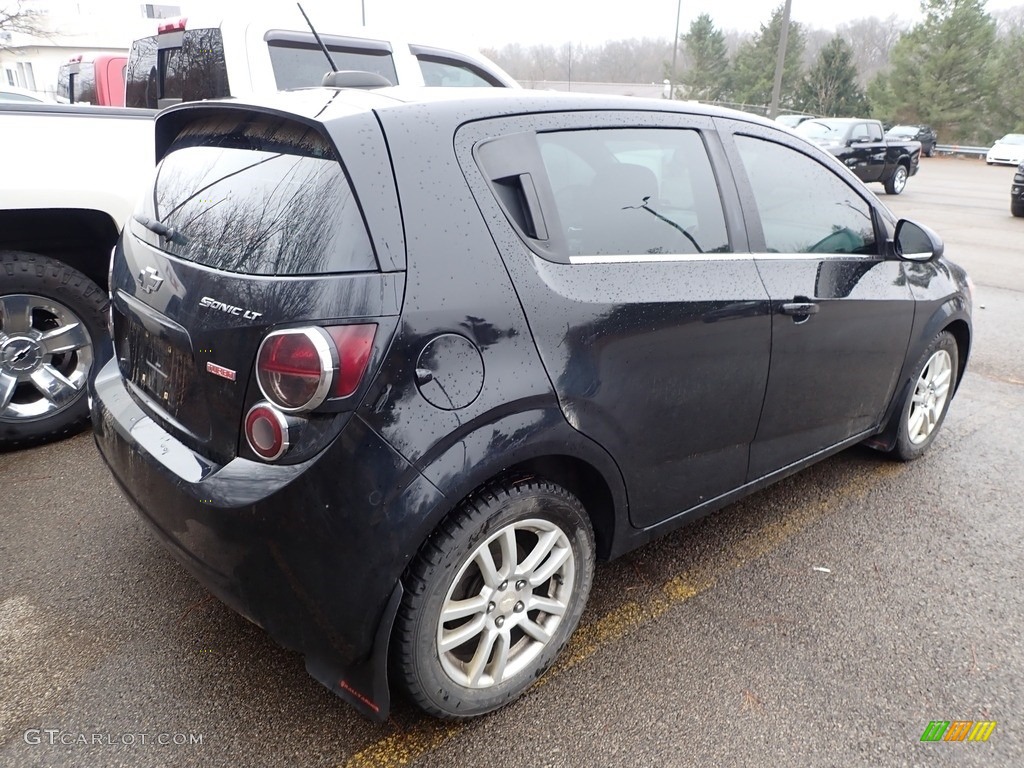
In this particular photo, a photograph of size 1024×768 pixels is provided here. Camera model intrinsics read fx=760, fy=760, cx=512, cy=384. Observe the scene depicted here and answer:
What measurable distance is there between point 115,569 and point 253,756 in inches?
47.2

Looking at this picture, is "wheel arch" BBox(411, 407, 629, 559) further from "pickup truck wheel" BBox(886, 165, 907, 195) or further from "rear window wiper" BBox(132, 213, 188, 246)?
"pickup truck wheel" BBox(886, 165, 907, 195)

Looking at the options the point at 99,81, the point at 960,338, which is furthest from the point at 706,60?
the point at 960,338

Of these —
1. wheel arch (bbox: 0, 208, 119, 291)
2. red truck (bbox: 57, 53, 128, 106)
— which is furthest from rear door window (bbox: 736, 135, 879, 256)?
red truck (bbox: 57, 53, 128, 106)

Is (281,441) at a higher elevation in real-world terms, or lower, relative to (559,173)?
→ lower

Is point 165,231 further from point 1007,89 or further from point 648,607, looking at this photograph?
point 1007,89

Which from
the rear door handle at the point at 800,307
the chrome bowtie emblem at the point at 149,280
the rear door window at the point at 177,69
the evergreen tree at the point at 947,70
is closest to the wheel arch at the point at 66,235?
the rear door window at the point at 177,69

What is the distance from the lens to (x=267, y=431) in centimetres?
190

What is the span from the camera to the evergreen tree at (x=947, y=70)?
44375mm

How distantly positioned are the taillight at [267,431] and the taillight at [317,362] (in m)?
0.04

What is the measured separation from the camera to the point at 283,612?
1.98m

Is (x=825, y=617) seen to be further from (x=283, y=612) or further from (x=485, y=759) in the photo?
(x=283, y=612)

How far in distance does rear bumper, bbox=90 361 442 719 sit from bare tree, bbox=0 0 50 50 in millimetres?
42272

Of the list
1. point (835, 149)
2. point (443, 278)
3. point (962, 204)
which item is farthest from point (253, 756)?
point (962, 204)

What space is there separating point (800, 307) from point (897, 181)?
19699mm
